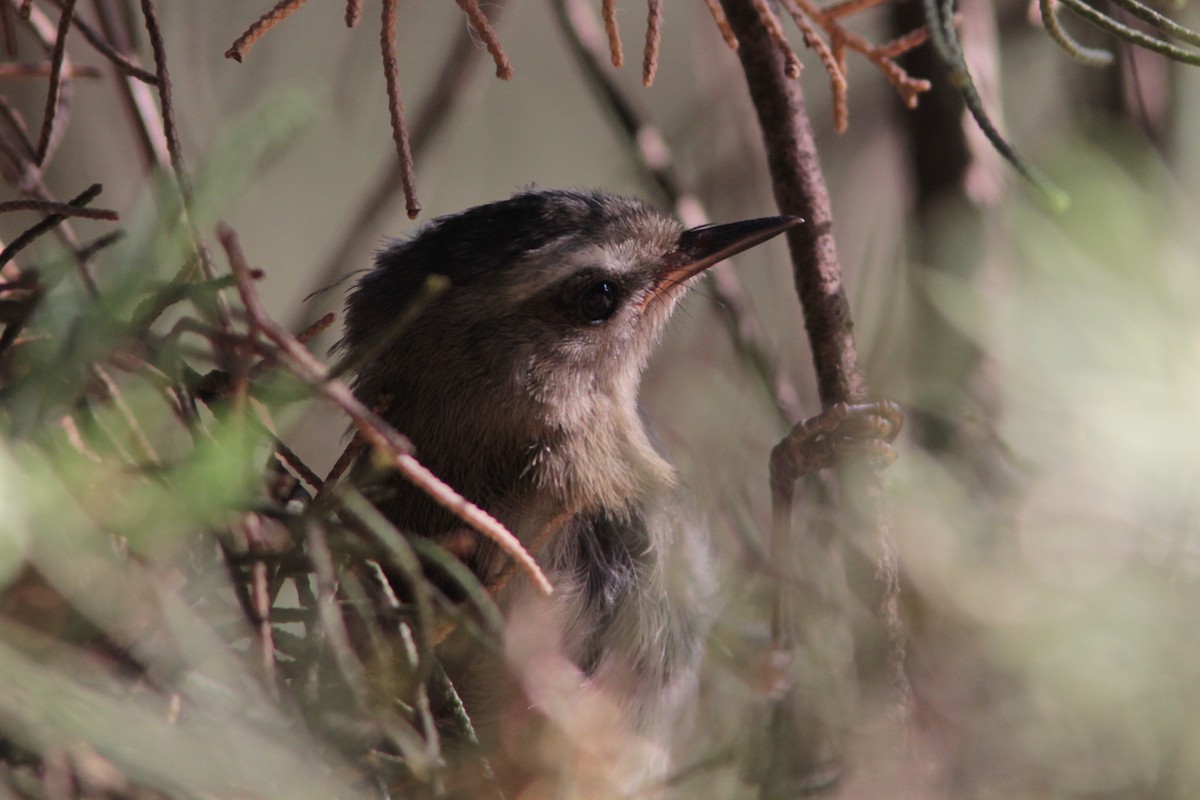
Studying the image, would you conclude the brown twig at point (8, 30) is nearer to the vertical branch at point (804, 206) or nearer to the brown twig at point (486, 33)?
the brown twig at point (486, 33)

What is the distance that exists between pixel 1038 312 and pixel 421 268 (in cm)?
120

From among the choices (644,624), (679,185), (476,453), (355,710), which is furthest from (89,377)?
(679,185)

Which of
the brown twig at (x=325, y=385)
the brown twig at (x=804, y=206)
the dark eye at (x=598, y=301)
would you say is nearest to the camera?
the brown twig at (x=325, y=385)

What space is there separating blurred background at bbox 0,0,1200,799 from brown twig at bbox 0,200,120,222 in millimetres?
73

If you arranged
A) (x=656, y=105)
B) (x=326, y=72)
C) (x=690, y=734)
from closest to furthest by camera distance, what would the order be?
(x=690, y=734) < (x=326, y=72) < (x=656, y=105)

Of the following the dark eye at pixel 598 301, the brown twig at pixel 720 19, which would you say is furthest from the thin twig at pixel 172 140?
the dark eye at pixel 598 301

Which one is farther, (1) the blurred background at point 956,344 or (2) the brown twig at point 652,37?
(2) the brown twig at point 652,37

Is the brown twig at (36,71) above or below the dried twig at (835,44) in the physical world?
above

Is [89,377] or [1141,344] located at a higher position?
[89,377]

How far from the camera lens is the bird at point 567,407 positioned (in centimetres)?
209

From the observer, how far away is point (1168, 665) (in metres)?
1.27

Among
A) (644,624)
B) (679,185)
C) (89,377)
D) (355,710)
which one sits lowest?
(644,624)

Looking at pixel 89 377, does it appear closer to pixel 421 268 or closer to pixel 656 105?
pixel 421 268

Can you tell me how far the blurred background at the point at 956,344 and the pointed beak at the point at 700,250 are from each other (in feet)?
0.72
